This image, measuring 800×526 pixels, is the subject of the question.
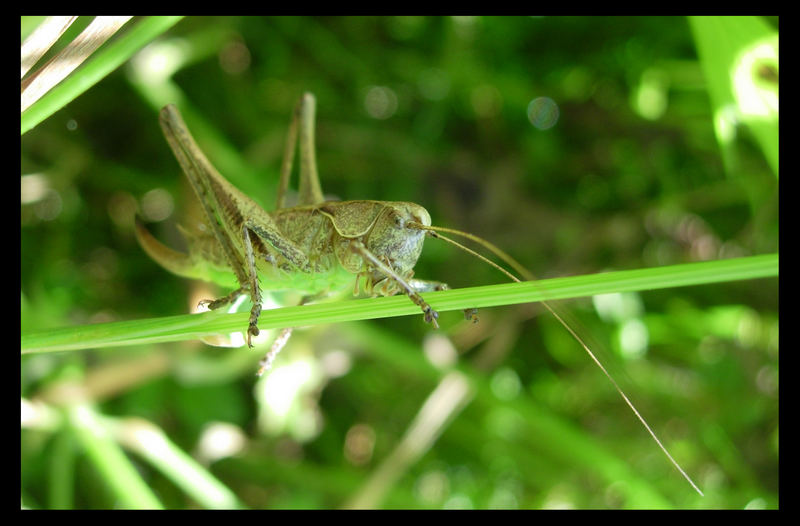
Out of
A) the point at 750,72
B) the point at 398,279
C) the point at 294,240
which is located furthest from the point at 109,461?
the point at 750,72

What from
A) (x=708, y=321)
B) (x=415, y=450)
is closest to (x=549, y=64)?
(x=708, y=321)

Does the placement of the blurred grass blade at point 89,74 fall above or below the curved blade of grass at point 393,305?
above

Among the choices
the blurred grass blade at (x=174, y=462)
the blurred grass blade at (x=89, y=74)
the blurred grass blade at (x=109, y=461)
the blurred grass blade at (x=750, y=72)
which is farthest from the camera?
the blurred grass blade at (x=174, y=462)

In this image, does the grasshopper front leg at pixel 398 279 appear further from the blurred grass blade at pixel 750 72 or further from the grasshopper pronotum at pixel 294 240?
the blurred grass blade at pixel 750 72

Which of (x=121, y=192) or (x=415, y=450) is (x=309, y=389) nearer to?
(x=415, y=450)

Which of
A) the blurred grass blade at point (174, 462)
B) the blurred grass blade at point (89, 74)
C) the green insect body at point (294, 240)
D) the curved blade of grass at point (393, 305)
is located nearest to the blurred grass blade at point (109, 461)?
the blurred grass blade at point (174, 462)

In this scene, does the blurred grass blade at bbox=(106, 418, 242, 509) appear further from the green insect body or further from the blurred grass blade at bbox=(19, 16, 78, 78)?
the blurred grass blade at bbox=(19, 16, 78, 78)
